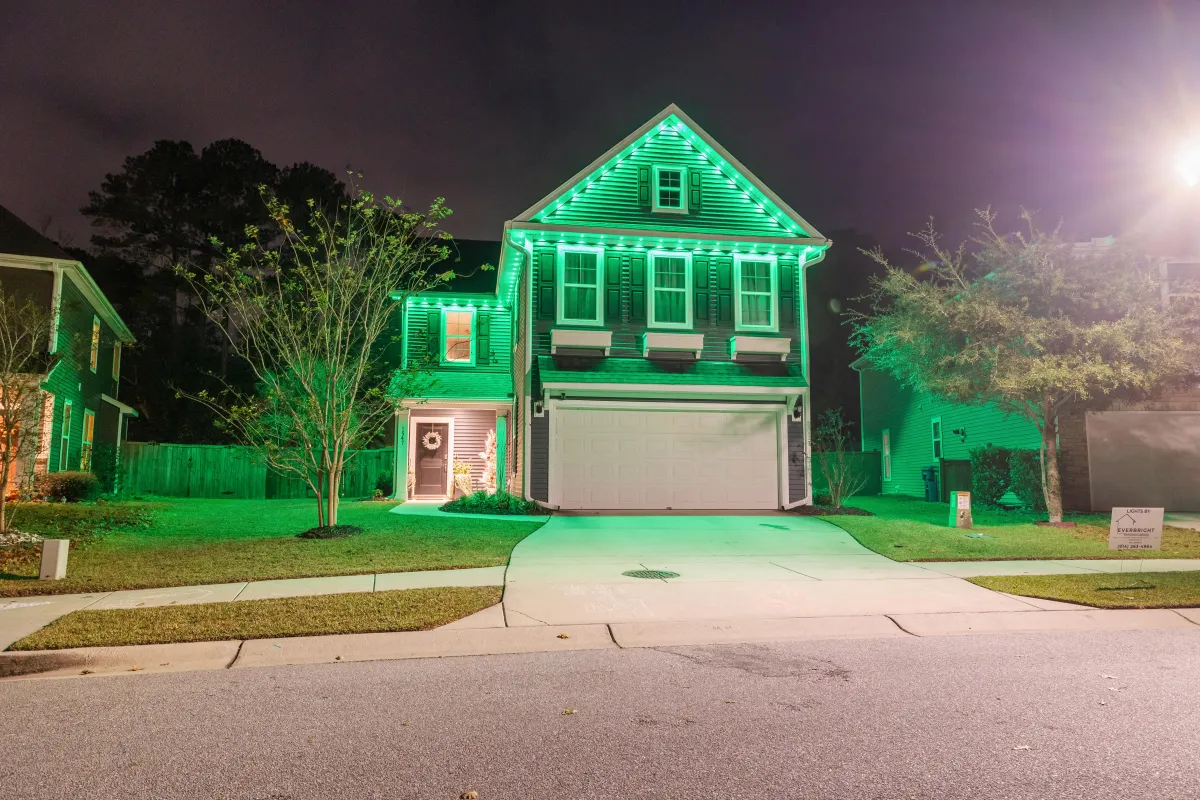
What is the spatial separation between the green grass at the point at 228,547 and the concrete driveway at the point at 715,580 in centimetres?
117

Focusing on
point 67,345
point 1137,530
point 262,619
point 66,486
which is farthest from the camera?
point 67,345

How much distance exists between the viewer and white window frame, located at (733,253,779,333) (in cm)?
1852

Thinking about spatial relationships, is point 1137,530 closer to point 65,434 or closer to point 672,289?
point 672,289

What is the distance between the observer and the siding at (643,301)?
17.9 metres

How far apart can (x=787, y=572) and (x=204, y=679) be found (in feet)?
21.9

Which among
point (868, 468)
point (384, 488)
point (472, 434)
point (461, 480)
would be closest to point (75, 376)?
point (384, 488)

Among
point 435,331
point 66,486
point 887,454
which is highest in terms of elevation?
point 435,331

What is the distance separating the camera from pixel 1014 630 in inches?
285

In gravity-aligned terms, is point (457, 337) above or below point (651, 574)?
above

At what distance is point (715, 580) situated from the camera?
368 inches

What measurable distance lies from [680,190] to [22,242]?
16691 mm

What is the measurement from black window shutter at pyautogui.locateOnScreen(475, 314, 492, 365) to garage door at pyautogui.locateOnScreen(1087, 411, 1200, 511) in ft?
50.9

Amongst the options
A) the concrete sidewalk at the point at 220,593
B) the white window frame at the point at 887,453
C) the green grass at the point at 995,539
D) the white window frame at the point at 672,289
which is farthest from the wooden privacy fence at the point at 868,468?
the concrete sidewalk at the point at 220,593

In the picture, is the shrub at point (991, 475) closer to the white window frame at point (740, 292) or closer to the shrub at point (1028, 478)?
the shrub at point (1028, 478)
